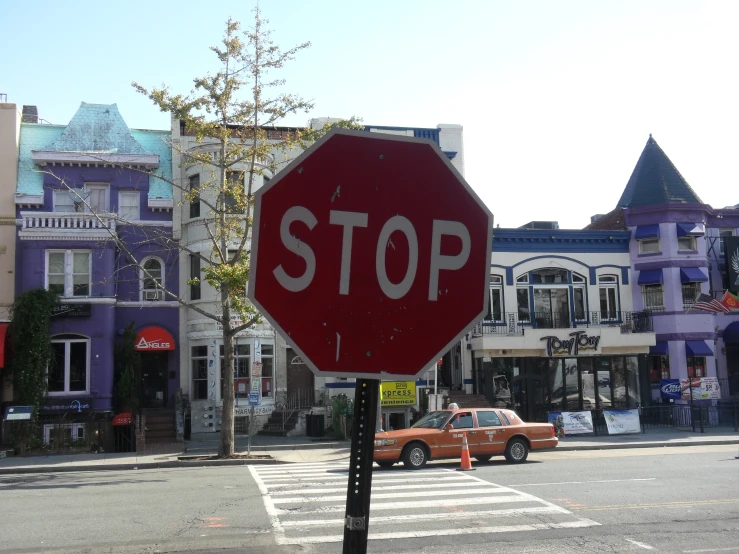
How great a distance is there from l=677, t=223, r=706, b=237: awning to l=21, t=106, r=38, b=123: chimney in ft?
88.4

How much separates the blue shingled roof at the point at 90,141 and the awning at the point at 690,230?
20946 millimetres

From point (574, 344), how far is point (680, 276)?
556 cm

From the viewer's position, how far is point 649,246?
32094 mm

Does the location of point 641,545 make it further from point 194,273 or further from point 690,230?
point 690,230

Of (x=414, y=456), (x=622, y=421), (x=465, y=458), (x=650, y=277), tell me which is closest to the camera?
(x=465, y=458)

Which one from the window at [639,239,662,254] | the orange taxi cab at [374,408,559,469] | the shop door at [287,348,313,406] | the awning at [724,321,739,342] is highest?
the window at [639,239,662,254]

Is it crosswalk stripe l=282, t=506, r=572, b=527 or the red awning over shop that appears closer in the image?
crosswalk stripe l=282, t=506, r=572, b=527

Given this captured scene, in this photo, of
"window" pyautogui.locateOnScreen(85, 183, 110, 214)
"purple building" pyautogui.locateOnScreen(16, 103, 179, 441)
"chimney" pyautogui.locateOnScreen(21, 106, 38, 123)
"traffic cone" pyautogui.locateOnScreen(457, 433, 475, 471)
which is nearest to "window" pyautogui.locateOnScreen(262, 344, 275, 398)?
"purple building" pyautogui.locateOnScreen(16, 103, 179, 441)

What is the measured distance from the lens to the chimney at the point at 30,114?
30019 mm

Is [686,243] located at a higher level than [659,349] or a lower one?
higher

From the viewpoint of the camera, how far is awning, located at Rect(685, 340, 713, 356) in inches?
1203

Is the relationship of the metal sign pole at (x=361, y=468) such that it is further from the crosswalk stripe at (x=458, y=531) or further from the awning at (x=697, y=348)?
the awning at (x=697, y=348)

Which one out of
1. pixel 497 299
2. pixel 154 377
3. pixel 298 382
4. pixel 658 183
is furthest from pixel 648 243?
pixel 154 377

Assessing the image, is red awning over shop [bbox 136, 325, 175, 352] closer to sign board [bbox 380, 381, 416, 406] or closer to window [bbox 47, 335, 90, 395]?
window [bbox 47, 335, 90, 395]
